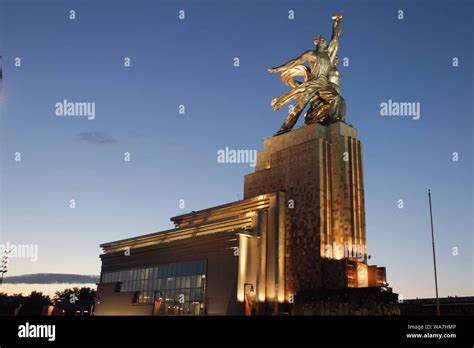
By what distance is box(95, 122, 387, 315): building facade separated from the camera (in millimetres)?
53300

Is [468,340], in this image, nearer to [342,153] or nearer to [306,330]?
[306,330]

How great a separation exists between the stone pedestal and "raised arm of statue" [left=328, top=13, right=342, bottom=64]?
38.9 feet

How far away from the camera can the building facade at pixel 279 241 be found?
5330 centimetres

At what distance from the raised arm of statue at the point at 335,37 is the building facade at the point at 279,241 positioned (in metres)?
11.8

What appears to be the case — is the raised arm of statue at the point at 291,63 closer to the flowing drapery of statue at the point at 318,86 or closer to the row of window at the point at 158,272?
the flowing drapery of statue at the point at 318,86

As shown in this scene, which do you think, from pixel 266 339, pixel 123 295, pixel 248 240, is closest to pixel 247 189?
pixel 248 240

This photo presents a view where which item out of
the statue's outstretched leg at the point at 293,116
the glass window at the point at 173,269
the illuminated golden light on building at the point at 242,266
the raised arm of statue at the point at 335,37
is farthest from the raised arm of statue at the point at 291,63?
the glass window at the point at 173,269

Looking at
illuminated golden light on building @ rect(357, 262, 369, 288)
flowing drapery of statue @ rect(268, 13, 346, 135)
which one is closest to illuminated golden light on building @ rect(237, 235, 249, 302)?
illuminated golden light on building @ rect(357, 262, 369, 288)

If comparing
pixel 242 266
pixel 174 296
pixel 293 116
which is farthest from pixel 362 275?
pixel 174 296

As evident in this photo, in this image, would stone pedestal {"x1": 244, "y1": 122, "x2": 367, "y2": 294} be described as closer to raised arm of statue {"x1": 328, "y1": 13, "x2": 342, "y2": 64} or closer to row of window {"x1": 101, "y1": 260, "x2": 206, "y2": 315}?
row of window {"x1": 101, "y1": 260, "x2": 206, "y2": 315}

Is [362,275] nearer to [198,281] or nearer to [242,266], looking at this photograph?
[242,266]

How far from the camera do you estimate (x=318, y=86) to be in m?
63.1

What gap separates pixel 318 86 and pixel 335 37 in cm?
816

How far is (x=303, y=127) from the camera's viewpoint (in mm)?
60906
